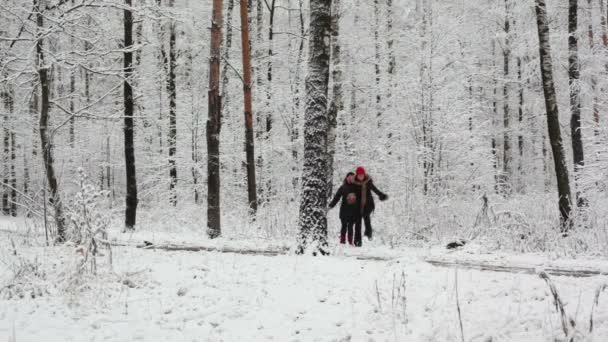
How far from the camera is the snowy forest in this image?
4.92 m

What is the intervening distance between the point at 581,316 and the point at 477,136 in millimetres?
15095

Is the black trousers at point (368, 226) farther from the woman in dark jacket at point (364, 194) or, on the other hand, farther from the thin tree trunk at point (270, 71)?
the thin tree trunk at point (270, 71)

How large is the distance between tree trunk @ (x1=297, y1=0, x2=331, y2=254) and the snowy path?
132 cm

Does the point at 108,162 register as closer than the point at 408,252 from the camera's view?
No

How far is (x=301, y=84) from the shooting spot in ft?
64.1

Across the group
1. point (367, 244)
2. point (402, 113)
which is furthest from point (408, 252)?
point (402, 113)


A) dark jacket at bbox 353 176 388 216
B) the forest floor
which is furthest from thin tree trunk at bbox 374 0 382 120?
the forest floor

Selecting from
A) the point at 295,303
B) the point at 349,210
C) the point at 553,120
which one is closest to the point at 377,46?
the point at 553,120

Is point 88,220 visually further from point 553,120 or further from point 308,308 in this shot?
point 553,120

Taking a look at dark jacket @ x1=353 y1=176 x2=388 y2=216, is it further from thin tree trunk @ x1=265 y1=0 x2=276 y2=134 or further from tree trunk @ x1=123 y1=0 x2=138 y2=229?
thin tree trunk @ x1=265 y1=0 x2=276 y2=134

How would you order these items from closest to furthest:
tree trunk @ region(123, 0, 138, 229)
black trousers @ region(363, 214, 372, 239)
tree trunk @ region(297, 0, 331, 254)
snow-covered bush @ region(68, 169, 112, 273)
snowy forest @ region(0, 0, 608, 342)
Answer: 1. snowy forest @ region(0, 0, 608, 342)
2. snow-covered bush @ region(68, 169, 112, 273)
3. tree trunk @ region(297, 0, 331, 254)
4. black trousers @ region(363, 214, 372, 239)
5. tree trunk @ region(123, 0, 138, 229)

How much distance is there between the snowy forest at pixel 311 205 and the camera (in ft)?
16.1

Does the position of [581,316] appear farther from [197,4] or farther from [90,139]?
[90,139]

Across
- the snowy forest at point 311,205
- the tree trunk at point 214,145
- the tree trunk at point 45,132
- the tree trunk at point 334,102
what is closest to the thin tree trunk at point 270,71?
the snowy forest at point 311,205
